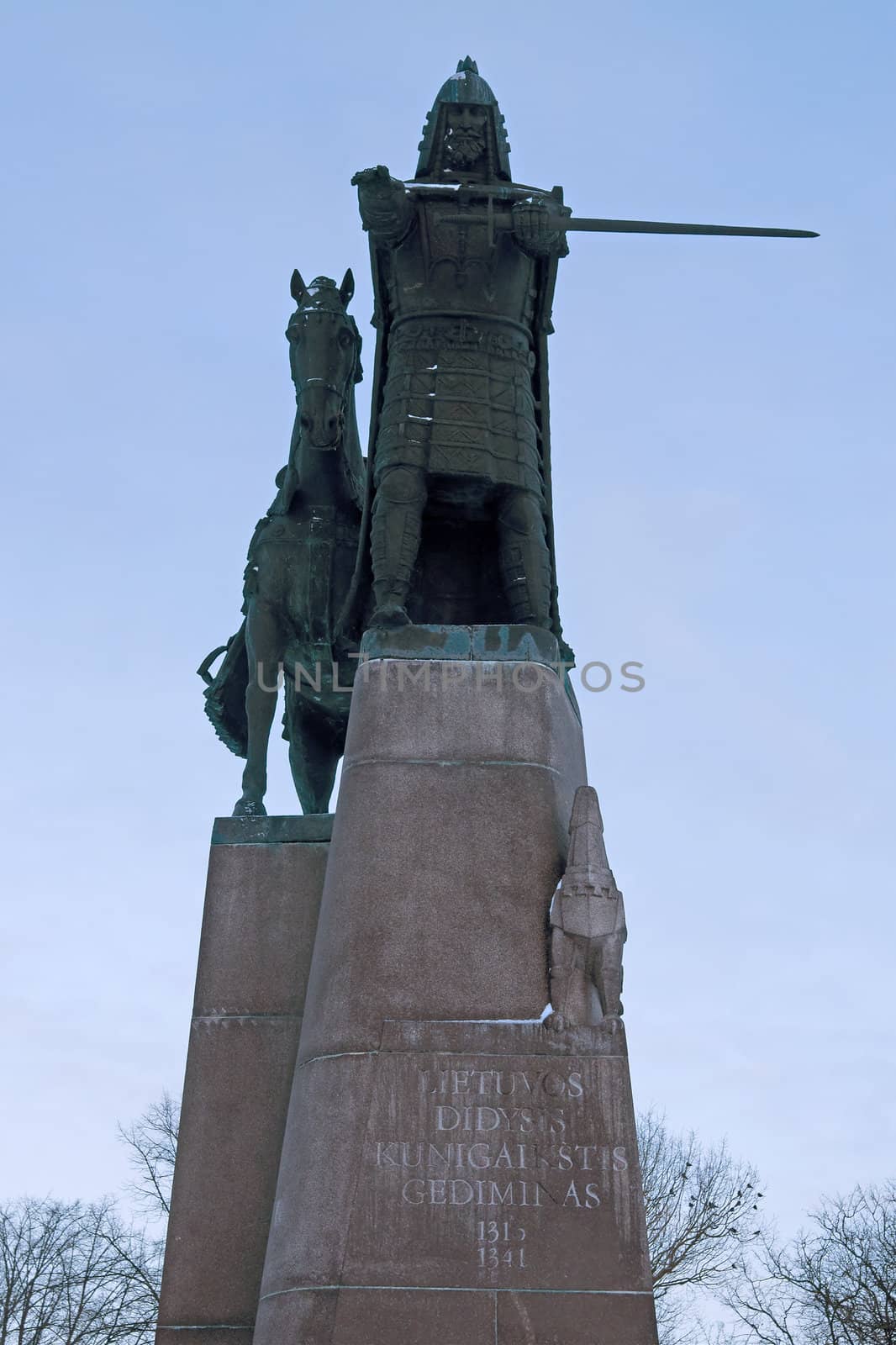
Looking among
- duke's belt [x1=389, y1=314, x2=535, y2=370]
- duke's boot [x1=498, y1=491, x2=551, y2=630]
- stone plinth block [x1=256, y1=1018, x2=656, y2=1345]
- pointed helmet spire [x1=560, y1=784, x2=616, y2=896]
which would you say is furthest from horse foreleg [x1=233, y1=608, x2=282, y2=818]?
stone plinth block [x1=256, y1=1018, x2=656, y2=1345]

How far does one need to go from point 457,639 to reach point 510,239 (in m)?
2.95

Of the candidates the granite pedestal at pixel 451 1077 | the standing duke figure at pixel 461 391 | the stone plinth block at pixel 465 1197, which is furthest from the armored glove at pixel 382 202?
the stone plinth block at pixel 465 1197

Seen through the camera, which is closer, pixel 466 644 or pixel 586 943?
pixel 586 943

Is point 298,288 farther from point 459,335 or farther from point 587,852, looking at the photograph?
point 587,852

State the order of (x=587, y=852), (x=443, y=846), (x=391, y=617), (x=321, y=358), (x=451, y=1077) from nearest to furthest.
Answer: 1. (x=451, y=1077)
2. (x=587, y=852)
3. (x=443, y=846)
4. (x=391, y=617)
5. (x=321, y=358)

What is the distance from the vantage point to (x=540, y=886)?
10.3m

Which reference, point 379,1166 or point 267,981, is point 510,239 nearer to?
point 267,981

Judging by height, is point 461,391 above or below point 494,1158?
above

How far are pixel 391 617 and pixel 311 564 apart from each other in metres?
1.75

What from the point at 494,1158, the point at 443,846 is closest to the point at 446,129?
the point at 443,846

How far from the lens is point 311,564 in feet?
42.5

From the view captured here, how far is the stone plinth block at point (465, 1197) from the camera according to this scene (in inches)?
356

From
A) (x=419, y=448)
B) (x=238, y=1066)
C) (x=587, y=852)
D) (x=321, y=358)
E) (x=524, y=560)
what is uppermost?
(x=321, y=358)

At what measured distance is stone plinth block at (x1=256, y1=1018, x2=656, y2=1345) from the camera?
9.03 meters
